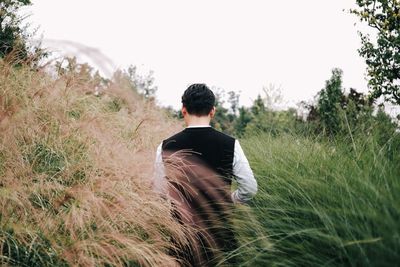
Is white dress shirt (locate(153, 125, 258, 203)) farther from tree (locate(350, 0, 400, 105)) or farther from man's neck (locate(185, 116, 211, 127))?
tree (locate(350, 0, 400, 105))

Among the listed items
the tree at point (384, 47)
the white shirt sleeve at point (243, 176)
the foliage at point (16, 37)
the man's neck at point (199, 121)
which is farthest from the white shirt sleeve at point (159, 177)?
the tree at point (384, 47)

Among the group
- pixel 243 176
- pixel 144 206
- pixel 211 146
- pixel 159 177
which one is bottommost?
pixel 144 206

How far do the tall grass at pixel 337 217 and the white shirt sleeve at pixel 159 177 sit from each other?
0.61 meters

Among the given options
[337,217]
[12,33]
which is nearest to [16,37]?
[12,33]

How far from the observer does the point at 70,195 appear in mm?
2232

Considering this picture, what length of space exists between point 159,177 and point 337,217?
1.26 m

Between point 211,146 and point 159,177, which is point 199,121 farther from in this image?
point 159,177

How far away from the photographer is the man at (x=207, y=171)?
8.06ft

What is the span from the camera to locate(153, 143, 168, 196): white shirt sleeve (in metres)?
2.61

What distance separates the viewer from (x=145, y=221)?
2.54 m

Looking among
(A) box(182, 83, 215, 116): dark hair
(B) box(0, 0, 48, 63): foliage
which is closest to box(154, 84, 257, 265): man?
(A) box(182, 83, 215, 116): dark hair

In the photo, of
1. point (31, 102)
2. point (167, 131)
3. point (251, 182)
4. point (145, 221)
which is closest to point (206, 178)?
point (251, 182)

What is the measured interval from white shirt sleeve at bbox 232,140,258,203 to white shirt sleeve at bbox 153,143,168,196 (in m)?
0.48

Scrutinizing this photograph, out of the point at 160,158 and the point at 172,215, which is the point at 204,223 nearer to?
the point at 172,215
